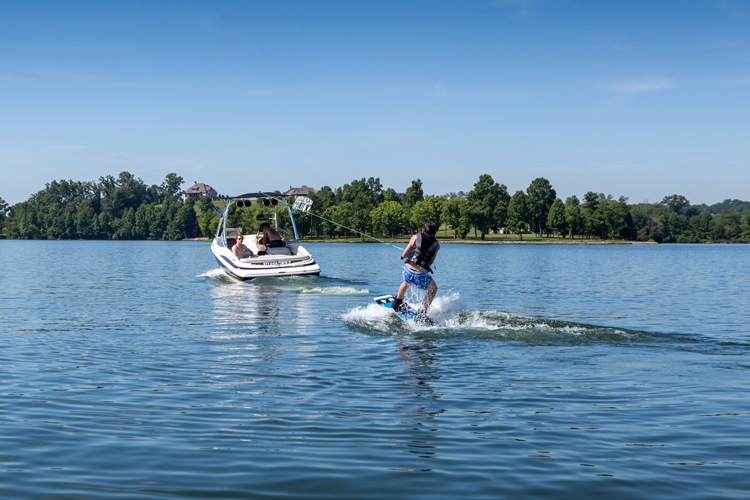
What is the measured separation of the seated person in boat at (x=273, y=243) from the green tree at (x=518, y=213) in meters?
138

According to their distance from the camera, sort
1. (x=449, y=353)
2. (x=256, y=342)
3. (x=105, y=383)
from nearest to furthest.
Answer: (x=105, y=383) → (x=449, y=353) → (x=256, y=342)

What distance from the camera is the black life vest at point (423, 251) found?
50.0ft

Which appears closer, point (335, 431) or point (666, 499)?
point (666, 499)

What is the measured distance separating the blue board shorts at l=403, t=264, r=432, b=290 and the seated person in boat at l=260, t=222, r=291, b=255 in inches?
619

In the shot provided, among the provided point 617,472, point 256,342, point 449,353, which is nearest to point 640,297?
point 449,353

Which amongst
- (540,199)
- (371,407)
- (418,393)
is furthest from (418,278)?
(540,199)

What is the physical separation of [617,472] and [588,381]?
13.9 feet

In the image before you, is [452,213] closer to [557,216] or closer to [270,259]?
[557,216]

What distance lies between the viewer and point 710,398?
927 cm

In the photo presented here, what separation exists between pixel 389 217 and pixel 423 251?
153 metres

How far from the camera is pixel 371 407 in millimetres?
8586

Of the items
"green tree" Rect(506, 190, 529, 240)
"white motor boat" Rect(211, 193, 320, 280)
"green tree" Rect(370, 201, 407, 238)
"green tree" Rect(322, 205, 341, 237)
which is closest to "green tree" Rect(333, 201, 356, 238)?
"green tree" Rect(322, 205, 341, 237)

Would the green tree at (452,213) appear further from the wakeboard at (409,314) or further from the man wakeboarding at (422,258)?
the man wakeboarding at (422,258)

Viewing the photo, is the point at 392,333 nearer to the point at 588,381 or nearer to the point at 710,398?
the point at 588,381
